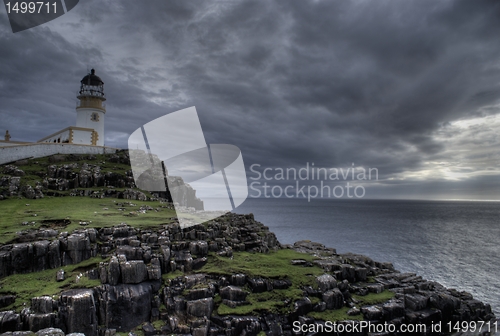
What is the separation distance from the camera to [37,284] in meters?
22.5

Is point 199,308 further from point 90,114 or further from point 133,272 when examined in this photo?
point 90,114

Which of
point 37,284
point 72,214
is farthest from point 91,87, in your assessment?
point 37,284

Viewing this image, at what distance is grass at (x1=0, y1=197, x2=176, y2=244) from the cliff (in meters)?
0.14

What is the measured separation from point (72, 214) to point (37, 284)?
40.6 ft

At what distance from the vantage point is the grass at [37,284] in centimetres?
2088

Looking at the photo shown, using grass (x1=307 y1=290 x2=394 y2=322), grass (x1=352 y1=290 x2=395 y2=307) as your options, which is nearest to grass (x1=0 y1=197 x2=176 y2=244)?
grass (x1=307 y1=290 x2=394 y2=322)

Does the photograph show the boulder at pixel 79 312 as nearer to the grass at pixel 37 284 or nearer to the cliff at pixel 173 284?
the cliff at pixel 173 284

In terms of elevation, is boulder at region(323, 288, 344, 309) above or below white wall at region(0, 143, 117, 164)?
below

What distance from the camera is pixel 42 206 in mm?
36938

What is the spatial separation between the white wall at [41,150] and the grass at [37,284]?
3593 centimetres

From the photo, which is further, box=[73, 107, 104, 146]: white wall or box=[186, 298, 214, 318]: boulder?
box=[73, 107, 104, 146]: white wall

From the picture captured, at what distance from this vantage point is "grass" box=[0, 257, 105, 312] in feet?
68.5

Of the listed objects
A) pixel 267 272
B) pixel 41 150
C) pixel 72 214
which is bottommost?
pixel 267 272

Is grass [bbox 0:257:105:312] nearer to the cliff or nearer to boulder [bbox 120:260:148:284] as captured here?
the cliff
